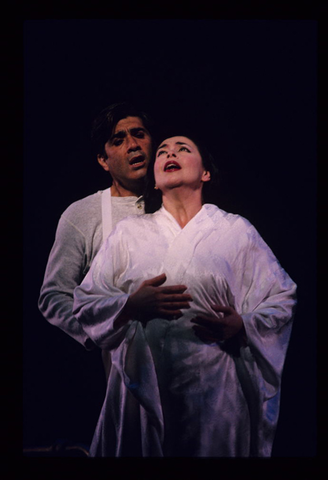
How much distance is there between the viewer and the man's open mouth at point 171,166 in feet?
9.05

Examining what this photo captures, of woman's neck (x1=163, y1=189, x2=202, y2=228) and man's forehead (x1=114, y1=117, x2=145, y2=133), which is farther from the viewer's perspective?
man's forehead (x1=114, y1=117, x2=145, y2=133)

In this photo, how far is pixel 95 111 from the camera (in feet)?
9.64

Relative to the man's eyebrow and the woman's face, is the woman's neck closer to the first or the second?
the woman's face

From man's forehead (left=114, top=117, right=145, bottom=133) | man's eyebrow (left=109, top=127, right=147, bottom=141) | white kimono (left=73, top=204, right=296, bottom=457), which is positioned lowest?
white kimono (left=73, top=204, right=296, bottom=457)

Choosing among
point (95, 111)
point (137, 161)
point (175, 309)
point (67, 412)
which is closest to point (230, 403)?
point (175, 309)

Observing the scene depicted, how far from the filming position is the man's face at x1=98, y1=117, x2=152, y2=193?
9.45ft

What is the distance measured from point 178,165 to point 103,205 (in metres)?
0.43

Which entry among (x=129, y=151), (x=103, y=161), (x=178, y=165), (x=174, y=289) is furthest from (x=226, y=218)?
(x=103, y=161)

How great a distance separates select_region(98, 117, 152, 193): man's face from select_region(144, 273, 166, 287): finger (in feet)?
1.73

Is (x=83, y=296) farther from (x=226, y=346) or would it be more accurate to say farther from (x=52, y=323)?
(x=226, y=346)

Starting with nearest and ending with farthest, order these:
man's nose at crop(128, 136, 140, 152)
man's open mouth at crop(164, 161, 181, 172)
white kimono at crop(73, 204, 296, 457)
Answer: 1. white kimono at crop(73, 204, 296, 457)
2. man's open mouth at crop(164, 161, 181, 172)
3. man's nose at crop(128, 136, 140, 152)

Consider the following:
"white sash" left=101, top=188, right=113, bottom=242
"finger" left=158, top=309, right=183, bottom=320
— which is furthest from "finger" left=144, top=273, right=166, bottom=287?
"white sash" left=101, top=188, right=113, bottom=242

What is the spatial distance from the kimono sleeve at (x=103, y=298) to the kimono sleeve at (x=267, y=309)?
0.55 m

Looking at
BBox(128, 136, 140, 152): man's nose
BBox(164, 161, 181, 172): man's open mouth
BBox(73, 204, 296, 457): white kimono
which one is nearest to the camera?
Result: BBox(73, 204, 296, 457): white kimono
